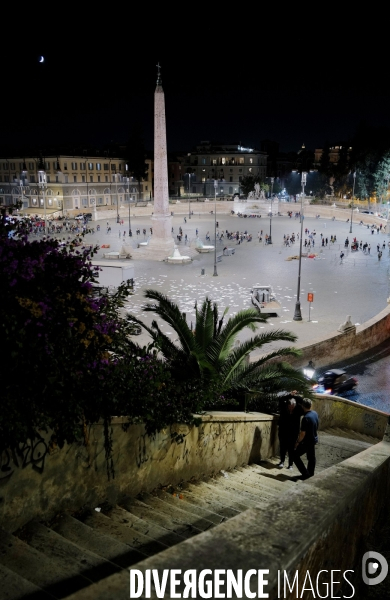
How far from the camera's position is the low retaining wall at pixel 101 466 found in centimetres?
398

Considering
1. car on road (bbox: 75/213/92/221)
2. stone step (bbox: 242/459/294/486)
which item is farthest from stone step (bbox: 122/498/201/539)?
car on road (bbox: 75/213/92/221)

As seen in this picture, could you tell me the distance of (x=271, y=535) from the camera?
2895 mm

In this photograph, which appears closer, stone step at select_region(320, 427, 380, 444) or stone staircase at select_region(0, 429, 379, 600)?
stone staircase at select_region(0, 429, 379, 600)

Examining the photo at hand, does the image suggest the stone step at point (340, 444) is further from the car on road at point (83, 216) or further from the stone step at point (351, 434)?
the car on road at point (83, 216)

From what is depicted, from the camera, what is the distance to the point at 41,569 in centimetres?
324

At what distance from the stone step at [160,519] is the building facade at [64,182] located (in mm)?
69795

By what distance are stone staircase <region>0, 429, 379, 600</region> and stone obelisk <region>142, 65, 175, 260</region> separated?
36.2 m

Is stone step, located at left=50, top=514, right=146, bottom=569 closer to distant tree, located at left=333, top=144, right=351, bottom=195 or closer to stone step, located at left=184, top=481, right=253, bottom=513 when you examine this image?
stone step, located at left=184, top=481, right=253, bottom=513

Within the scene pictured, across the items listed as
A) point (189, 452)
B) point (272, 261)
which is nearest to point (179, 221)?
point (272, 261)

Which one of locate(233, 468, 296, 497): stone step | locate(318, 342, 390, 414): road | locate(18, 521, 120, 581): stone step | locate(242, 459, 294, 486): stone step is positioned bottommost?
locate(318, 342, 390, 414): road

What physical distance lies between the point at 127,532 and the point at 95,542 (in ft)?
1.08

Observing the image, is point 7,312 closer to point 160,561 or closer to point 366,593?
point 160,561

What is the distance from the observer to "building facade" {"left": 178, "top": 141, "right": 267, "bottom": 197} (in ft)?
359

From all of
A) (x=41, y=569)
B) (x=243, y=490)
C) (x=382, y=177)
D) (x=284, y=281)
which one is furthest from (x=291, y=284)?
(x=382, y=177)
